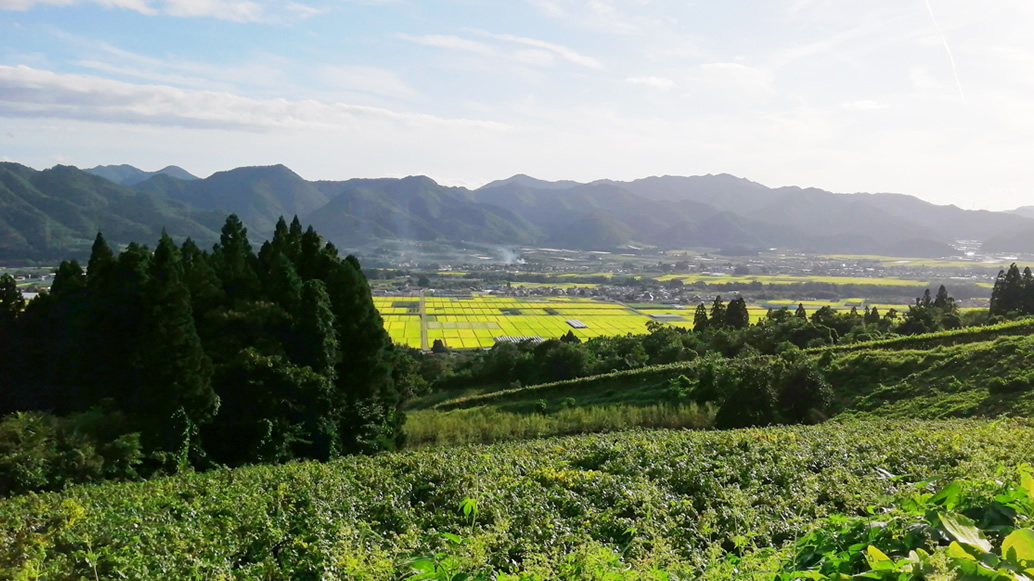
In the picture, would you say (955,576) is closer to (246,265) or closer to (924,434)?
(924,434)

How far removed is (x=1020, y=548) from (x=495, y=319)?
3248 inches

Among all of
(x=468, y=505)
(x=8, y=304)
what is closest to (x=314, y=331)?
(x=8, y=304)

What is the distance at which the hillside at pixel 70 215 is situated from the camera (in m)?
134

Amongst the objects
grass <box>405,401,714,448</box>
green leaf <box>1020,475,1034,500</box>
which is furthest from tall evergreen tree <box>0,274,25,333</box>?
green leaf <box>1020,475,1034,500</box>

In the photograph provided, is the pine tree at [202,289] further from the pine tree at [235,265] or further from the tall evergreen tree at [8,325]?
the tall evergreen tree at [8,325]

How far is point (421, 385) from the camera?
37344 mm

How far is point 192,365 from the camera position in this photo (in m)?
16.6

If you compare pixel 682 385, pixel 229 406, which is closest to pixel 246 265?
pixel 229 406

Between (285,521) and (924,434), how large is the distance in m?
9.24

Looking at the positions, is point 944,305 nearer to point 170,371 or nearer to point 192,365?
point 192,365

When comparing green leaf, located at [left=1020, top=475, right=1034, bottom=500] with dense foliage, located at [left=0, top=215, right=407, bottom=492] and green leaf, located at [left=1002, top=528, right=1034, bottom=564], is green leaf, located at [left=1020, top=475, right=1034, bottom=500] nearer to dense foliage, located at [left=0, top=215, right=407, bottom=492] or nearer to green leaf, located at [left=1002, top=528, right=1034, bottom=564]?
green leaf, located at [left=1002, top=528, right=1034, bottom=564]

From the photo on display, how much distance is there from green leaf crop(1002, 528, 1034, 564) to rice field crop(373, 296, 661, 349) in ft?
202

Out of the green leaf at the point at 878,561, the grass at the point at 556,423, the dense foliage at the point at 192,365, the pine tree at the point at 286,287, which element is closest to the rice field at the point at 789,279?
the grass at the point at 556,423

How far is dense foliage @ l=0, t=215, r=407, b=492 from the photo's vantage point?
52.6 ft
